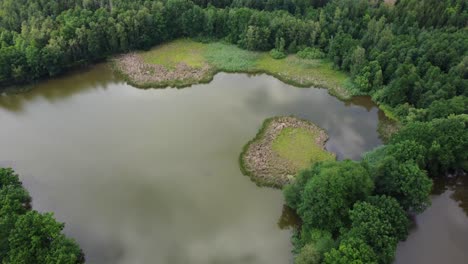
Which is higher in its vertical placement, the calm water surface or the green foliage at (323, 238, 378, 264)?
the green foliage at (323, 238, 378, 264)

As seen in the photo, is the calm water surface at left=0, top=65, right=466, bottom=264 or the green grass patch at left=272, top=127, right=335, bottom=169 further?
the green grass patch at left=272, top=127, right=335, bottom=169

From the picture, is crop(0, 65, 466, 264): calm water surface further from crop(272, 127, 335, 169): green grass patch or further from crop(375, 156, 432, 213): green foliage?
crop(375, 156, 432, 213): green foliage

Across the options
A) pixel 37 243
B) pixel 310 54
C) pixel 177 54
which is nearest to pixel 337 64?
pixel 310 54

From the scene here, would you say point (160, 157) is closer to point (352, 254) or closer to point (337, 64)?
point (352, 254)

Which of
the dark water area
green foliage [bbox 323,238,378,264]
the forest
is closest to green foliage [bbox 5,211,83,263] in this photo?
the forest

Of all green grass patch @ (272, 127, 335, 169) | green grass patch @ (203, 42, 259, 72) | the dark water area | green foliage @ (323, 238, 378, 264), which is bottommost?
the dark water area

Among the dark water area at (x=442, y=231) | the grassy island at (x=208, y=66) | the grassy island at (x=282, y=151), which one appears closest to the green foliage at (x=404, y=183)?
the dark water area at (x=442, y=231)
